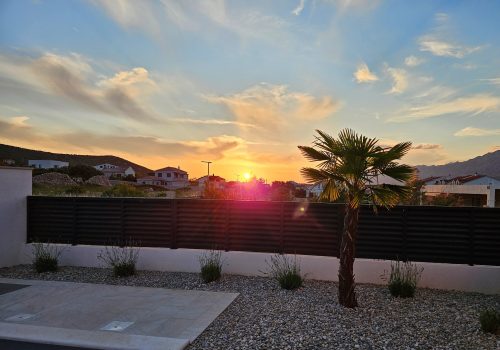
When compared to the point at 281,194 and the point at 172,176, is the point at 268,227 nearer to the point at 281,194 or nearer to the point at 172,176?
the point at 281,194

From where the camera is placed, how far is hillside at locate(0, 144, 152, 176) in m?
60.0

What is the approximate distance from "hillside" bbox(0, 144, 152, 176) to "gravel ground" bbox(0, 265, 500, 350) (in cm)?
5473

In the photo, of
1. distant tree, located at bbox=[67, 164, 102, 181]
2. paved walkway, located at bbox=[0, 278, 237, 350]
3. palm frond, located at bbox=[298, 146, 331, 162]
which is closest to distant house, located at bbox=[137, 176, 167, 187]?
distant tree, located at bbox=[67, 164, 102, 181]

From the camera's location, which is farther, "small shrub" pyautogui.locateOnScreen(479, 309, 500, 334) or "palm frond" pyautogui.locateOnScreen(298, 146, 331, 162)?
"palm frond" pyautogui.locateOnScreen(298, 146, 331, 162)

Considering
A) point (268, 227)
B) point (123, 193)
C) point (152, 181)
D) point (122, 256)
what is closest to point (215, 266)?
point (268, 227)

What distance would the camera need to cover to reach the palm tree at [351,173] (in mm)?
5484

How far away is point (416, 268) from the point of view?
24.0ft

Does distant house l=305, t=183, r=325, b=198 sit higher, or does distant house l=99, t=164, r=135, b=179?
distant house l=99, t=164, r=135, b=179

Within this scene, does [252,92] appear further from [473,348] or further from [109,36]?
[473,348]

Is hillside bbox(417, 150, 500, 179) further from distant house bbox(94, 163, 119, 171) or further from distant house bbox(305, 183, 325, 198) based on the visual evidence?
distant house bbox(94, 163, 119, 171)

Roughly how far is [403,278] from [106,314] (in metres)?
4.94

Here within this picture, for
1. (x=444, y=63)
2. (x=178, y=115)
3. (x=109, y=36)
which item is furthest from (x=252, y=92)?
(x=444, y=63)

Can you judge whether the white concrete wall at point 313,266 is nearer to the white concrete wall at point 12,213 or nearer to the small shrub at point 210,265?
the small shrub at point 210,265

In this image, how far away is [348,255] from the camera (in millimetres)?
5695
